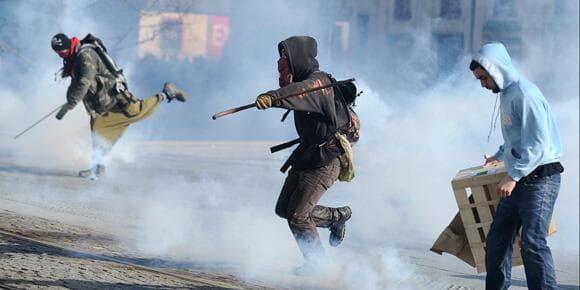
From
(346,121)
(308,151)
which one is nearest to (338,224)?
(308,151)

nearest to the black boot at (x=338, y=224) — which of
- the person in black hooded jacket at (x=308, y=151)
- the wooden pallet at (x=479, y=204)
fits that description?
the person in black hooded jacket at (x=308, y=151)

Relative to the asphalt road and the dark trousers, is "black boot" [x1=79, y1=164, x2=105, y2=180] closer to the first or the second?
the asphalt road

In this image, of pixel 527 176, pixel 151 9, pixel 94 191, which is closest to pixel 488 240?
pixel 527 176

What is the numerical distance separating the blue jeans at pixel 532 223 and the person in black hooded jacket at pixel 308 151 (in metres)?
1.35

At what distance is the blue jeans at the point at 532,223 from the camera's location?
228 inches

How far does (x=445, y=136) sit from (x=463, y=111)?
17.0 inches

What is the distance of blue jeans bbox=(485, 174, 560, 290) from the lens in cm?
579

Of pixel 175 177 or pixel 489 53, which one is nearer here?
pixel 489 53

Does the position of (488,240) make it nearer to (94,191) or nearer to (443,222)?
(443,222)

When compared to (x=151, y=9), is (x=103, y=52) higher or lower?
lower

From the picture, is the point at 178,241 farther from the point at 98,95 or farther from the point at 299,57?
the point at 98,95

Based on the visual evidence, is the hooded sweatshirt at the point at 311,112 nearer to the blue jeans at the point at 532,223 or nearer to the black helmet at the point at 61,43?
the blue jeans at the point at 532,223

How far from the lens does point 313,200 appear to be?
6.90 m

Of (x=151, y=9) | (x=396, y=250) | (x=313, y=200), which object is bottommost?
(x=396, y=250)
